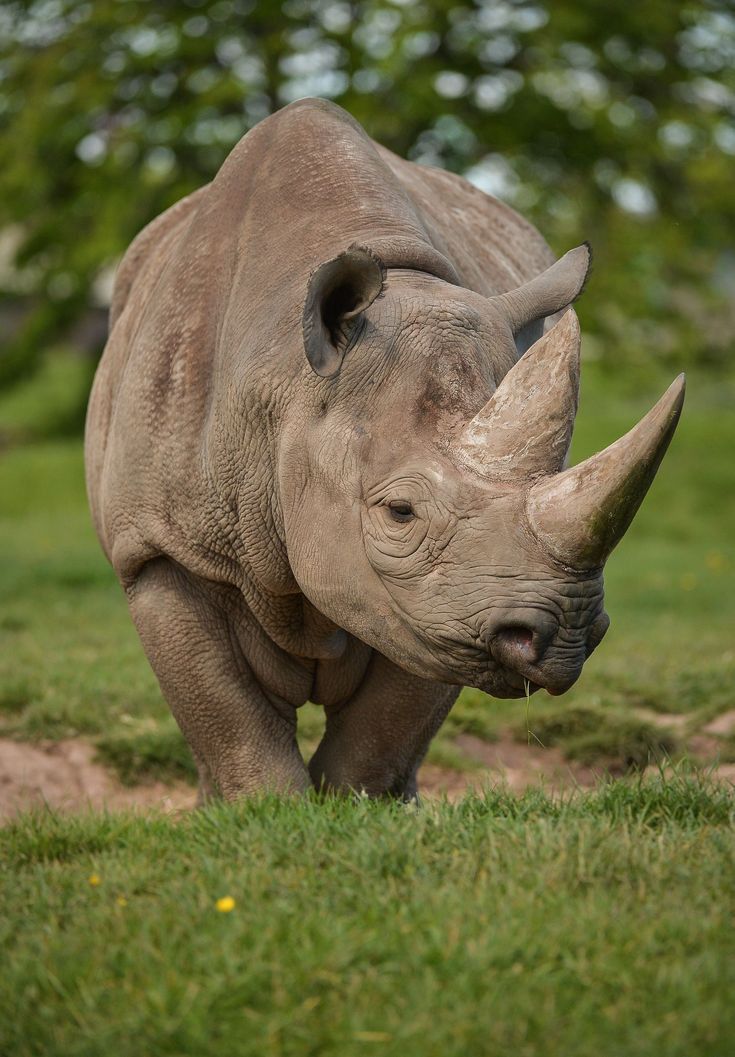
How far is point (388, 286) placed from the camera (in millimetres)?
4492

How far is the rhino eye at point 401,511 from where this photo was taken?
4.05 meters

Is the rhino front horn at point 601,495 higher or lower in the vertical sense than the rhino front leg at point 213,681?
higher

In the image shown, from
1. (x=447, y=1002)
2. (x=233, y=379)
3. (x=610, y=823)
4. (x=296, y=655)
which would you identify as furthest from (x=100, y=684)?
(x=447, y=1002)

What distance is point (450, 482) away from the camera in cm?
396

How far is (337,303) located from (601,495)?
1065 mm

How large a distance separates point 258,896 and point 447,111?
41.7 ft

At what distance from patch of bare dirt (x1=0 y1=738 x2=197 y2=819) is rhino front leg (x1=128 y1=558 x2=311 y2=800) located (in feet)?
3.35

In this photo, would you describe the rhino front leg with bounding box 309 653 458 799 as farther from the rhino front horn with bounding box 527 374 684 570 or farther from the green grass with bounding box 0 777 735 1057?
the rhino front horn with bounding box 527 374 684 570

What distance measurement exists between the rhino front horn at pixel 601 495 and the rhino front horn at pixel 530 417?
15 cm

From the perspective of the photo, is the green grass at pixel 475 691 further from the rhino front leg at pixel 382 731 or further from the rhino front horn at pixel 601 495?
the rhino front horn at pixel 601 495

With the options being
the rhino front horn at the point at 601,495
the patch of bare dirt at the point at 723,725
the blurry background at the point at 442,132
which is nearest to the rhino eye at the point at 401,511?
the rhino front horn at the point at 601,495

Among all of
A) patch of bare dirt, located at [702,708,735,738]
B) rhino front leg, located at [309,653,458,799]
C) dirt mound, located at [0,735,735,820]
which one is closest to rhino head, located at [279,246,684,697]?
rhino front leg, located at [309,653,458,799]

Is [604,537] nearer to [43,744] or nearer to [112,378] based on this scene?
[112,378]

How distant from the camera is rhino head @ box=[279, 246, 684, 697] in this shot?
379 cm
